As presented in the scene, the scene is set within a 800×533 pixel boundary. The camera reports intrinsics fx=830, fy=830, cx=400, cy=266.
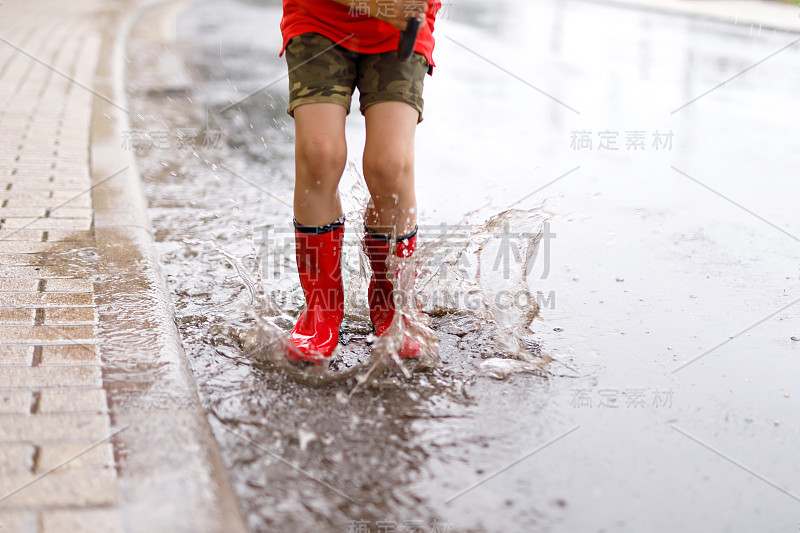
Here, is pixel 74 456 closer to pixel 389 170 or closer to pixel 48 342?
pixel 48 342

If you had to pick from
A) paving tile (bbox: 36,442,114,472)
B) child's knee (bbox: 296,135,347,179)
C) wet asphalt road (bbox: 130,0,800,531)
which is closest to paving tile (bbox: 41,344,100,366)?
wet asphalt road (bbox: 130,0,800,531)

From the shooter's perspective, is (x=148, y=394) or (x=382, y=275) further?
(x=382, y=275)

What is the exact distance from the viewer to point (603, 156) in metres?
5.25

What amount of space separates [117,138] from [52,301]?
2361 mm

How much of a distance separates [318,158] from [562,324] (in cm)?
107

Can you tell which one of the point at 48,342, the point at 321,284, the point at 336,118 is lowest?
the point at 48,342

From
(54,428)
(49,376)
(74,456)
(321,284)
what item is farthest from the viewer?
(321,284)

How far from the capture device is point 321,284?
2650 millimetres

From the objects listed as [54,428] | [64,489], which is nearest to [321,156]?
[54,428]

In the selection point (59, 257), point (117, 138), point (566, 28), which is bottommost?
point (59, 257)

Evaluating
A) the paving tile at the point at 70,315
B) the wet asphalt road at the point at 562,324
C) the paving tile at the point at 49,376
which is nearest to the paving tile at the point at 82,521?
the wet asphalt road at the point at 562,324

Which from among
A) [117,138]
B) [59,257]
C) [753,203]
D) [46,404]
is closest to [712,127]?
[753,203]

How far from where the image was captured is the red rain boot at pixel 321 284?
2604 millimetres

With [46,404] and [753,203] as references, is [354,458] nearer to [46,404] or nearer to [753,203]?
[46,404]
